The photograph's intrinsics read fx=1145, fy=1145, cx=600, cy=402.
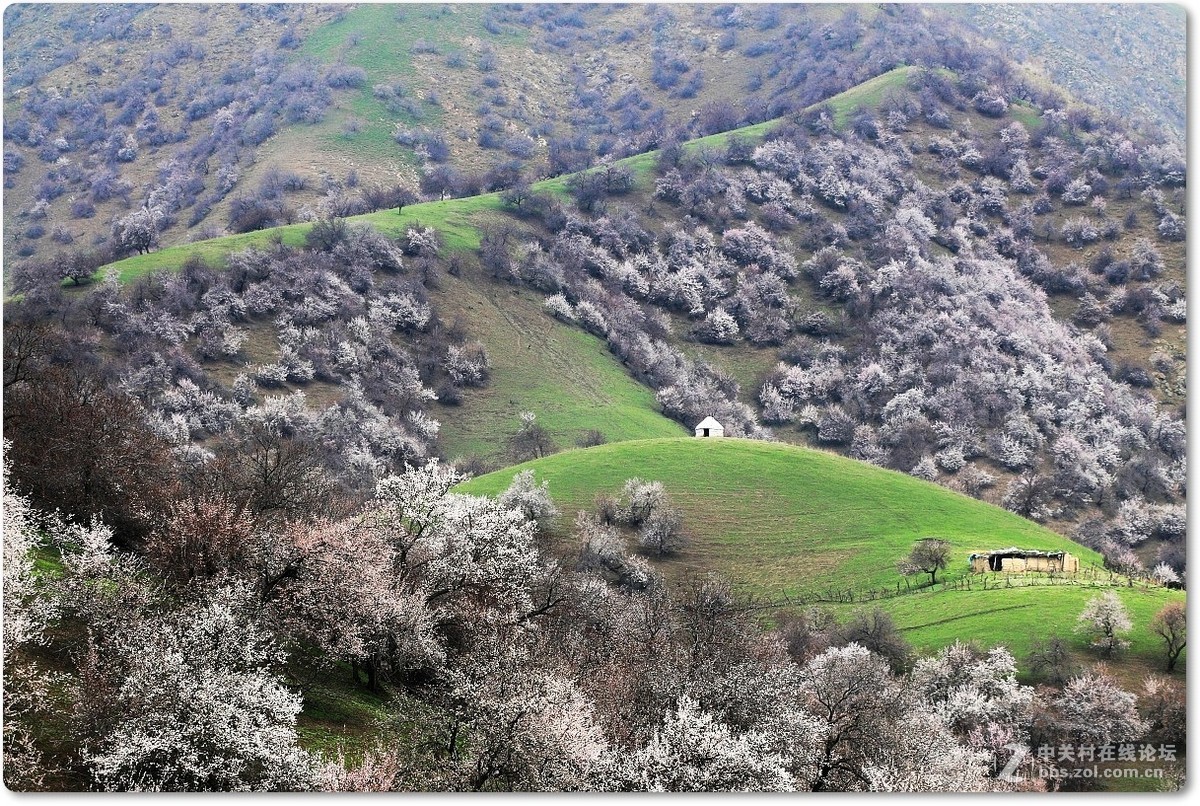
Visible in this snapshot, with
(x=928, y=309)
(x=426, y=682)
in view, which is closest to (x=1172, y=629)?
(x=426, y=682)

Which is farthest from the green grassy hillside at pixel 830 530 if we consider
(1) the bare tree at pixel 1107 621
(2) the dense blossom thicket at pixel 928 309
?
(2) the dense blossom thicket at pixel 928 309

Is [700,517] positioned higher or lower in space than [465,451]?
higher

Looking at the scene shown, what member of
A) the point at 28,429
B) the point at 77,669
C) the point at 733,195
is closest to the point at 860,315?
the point at 733,195

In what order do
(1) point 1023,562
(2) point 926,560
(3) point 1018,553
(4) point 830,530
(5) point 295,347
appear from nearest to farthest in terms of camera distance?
(1) point 1023,562, (3) point 1018,553, (2) point 926,560, (4) point 830,530, (5) point 295,347

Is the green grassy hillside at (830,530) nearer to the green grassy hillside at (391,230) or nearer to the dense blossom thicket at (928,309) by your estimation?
the dense blossom thicket at (928,309)

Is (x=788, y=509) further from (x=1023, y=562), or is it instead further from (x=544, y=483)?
(x=544, y=483)

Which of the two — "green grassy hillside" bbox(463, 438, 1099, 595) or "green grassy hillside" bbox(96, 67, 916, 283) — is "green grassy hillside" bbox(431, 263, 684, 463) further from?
"green grassy hillside" bbox(463, 438, 1099, 595)

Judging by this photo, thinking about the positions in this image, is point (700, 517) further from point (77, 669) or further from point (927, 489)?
point (77, 669)

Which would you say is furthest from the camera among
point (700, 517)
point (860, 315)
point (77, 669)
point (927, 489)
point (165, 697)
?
point (860, 315)
